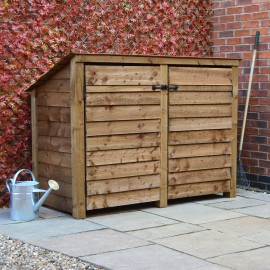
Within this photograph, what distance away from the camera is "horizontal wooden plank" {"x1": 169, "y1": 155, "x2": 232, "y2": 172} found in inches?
201

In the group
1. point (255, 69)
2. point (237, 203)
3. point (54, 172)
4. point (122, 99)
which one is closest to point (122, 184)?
point (54, 172)

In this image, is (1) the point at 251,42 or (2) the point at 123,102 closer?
(2) the point at 123,102

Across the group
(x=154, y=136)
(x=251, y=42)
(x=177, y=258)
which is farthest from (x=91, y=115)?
(x=251, y=42)

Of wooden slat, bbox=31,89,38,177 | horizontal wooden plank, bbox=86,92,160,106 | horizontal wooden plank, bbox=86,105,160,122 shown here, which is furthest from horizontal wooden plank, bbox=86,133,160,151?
wooden slat, bbox=31,89,38,177

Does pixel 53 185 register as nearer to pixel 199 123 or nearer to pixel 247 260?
pixel 199 123

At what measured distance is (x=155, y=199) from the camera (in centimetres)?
501

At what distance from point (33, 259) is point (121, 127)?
1.50 m

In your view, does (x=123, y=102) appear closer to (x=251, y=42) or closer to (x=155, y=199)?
(x=155, y=199)

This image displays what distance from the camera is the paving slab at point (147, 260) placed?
3.39 metres

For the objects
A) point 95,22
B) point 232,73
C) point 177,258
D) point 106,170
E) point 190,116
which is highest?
point 95,22

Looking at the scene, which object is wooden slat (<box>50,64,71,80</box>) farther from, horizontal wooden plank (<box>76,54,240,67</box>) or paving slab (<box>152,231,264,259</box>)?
paving slab (<box>152,231,264,259</box>)

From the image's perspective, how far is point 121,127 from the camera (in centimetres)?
477

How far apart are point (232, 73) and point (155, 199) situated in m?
1.31

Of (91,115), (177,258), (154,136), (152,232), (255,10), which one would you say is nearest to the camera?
(177,258)
